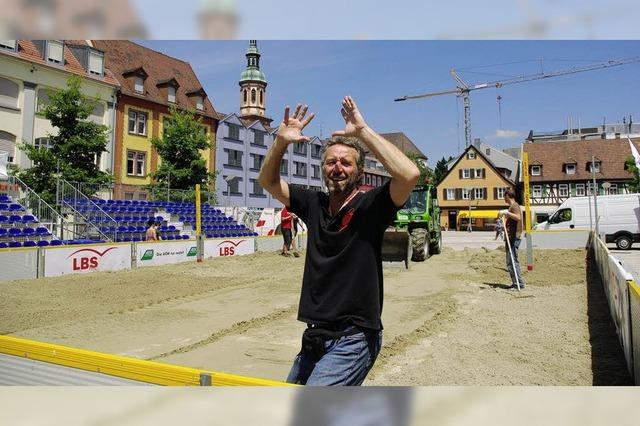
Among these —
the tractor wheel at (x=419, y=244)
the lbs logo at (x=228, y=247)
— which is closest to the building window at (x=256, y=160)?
the tractor wheel at (x=419, y=244)

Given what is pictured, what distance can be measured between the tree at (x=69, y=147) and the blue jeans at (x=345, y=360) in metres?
3.36

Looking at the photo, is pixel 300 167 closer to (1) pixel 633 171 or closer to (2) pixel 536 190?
(1) pixel 633 171

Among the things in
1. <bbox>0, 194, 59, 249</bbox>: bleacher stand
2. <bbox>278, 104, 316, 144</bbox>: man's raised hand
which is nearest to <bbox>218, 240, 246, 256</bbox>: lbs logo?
<bbox>0, 194, 59, 249</bbox>: bleacher stand

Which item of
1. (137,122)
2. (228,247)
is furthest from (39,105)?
(228,247)

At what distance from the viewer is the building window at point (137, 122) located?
417 cm

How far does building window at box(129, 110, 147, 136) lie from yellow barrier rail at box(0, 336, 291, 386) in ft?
8.40

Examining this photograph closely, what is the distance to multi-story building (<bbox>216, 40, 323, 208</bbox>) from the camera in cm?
219

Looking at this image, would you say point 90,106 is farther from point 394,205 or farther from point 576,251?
point 576,251

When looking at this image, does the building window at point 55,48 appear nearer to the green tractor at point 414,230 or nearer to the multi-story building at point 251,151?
the multi-story building at point 251,151

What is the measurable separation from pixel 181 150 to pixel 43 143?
1158 millimetres

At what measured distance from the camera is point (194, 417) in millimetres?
917

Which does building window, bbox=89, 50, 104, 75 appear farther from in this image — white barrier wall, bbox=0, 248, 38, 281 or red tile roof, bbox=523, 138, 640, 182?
white barrier wall, bbox=0, 248, 38, 281

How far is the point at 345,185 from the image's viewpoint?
56.4 inches
